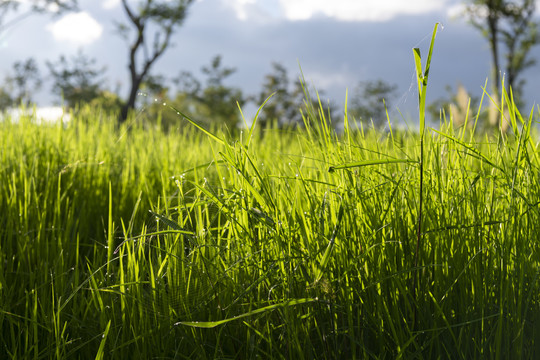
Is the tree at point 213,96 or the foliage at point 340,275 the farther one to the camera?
the tree at point 213,96

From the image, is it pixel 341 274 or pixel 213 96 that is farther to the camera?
pixel 213 96

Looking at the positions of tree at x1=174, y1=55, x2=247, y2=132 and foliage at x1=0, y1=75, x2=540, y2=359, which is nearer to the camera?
foliage at x1=0, y1=75, x2=540, y2=359

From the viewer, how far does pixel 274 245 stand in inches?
46.4

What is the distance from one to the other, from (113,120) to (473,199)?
312 centimetres

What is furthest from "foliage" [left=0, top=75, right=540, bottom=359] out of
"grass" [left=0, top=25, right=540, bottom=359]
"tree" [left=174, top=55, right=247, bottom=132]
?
"tree" [left=174, top=55, right=247, bottom=132]

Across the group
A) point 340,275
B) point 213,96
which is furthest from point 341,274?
point 213,96

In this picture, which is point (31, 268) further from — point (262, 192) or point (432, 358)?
point (432, 358)

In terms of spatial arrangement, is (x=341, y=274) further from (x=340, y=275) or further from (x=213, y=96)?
(x=213, y=96)

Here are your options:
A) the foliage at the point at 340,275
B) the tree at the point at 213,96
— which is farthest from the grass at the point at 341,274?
the tree at the point at 213,96

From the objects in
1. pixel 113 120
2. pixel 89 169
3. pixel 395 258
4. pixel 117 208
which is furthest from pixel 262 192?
pixel 113 120

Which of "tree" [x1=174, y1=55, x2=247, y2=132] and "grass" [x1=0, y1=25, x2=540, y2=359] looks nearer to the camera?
"grass" [x1=0, y1=25, x2=540, y2=359]

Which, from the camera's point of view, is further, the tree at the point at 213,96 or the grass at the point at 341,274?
the tree at the point at 213,96

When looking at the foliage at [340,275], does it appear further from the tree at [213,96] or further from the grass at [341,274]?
the tree at [213,96]

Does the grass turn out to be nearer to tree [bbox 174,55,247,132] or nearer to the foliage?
the foliage
